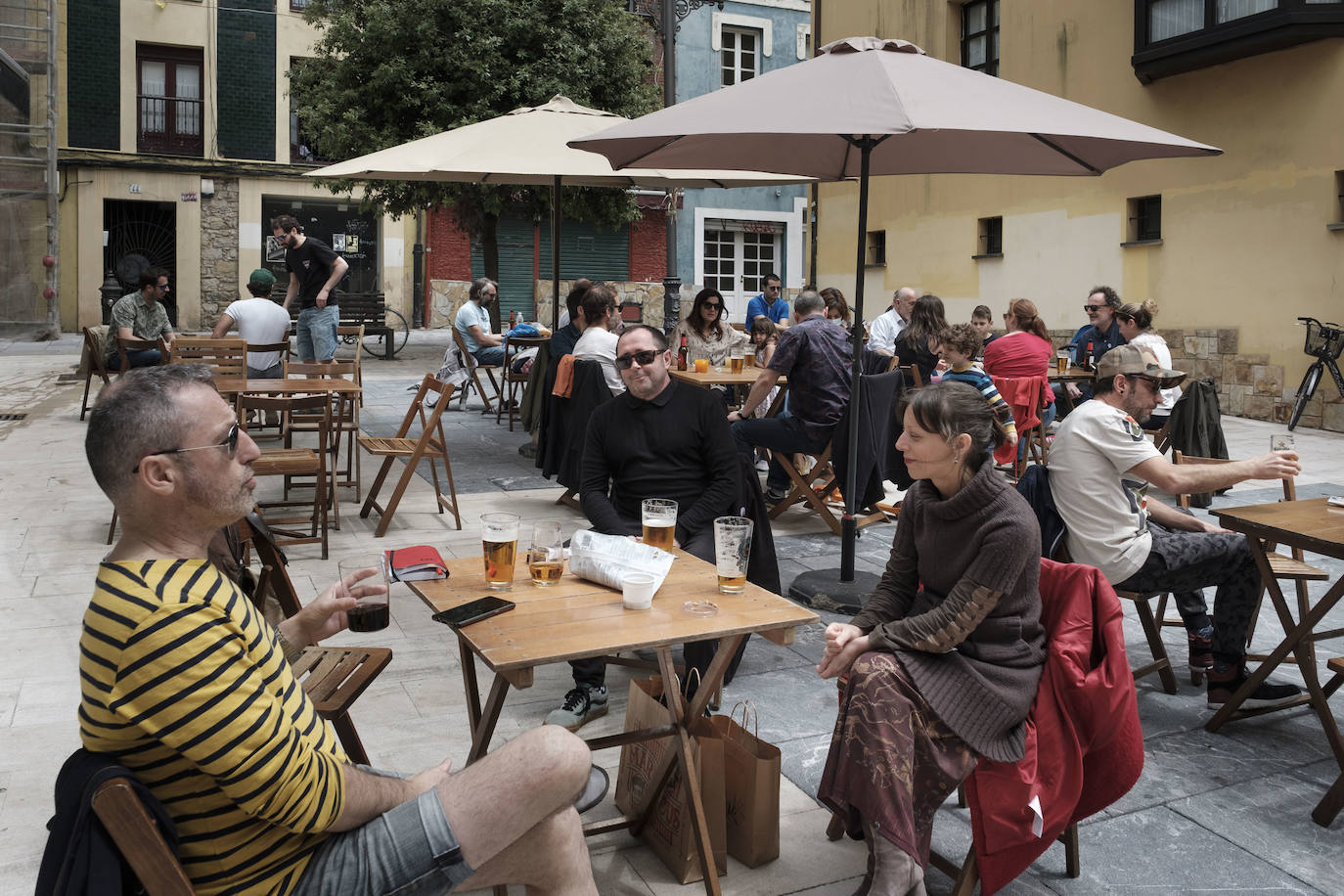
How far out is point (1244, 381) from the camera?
1294cm

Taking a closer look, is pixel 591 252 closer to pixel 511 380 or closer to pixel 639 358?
pixel 511 380

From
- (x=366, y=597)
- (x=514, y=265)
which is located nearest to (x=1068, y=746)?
(x=366, y=597)

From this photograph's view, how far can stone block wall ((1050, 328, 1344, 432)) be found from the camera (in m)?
12.0

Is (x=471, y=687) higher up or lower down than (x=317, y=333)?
lower down

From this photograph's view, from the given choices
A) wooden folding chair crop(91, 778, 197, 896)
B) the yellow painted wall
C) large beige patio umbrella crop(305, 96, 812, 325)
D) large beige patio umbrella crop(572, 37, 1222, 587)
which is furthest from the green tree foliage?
wooden folding chair crop(91, 778, 197, 896)

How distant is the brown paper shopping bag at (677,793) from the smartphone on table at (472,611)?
0.52 meters

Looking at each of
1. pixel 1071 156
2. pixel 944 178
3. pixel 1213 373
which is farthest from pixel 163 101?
pixel 1071 156

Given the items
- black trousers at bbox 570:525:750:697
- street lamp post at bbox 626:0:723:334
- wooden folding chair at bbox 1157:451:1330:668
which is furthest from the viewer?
street lamp post at bbox 626:0:723:334

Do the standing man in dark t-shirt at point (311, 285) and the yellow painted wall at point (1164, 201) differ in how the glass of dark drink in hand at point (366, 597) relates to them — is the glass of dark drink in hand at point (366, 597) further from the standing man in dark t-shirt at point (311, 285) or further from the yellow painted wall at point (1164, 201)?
the yellow painted wall at point (1164, 201)

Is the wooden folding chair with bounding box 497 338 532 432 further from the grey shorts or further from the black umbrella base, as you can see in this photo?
the grey shorts

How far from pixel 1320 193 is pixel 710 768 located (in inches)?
462

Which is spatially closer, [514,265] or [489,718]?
[489,718]

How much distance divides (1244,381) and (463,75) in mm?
11170

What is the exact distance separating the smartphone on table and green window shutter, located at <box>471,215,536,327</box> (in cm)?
2352
